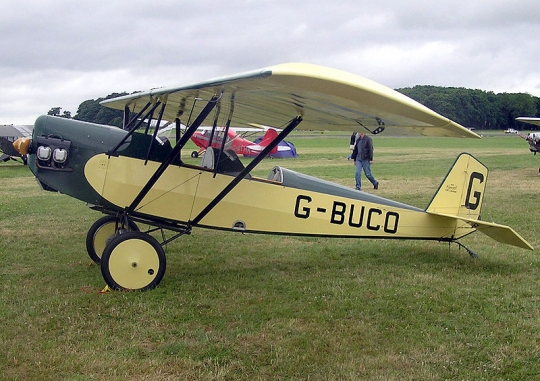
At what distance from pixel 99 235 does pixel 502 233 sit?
4732 mm

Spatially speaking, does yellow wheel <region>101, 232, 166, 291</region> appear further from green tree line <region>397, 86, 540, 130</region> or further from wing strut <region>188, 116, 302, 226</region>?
green tree line <region>397, 86, 540, 130</region>

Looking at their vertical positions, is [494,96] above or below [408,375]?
above

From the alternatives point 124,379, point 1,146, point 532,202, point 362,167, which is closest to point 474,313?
point 124,379

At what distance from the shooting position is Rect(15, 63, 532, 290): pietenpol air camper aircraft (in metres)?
4.91

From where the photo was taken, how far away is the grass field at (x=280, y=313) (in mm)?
3590

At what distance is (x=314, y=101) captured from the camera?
4.39m

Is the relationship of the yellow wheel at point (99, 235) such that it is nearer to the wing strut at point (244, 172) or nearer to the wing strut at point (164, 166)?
the wing strut at point (164, 166)

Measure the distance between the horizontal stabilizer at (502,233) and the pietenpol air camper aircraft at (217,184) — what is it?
0.6 inches

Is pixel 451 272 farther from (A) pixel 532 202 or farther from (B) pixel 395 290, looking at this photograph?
(A) pixel 532 202

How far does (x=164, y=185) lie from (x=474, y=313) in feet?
10.9

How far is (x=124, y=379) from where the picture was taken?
3.37 m

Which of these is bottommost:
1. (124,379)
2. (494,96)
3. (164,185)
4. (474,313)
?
(124,379)

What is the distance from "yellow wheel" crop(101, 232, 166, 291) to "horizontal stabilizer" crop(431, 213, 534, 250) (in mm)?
3570

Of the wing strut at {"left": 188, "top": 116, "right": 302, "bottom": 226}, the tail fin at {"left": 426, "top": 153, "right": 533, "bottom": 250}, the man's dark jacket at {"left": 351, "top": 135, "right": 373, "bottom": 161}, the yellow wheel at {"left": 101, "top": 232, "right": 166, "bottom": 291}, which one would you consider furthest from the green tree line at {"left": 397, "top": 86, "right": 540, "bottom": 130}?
the yellow wheel at {"left": 101, "top": 232, "right": 166, "bottom": 291}
